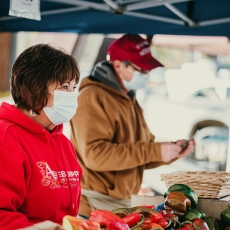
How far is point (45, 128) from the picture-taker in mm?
2361

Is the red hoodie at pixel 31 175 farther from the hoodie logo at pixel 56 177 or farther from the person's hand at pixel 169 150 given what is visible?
the person's hand at pixel 169 150

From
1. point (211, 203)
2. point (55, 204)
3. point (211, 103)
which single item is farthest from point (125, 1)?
point (211, 103)

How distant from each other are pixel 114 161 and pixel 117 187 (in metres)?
0.24

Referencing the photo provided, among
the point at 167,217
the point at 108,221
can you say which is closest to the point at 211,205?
the point at 167,217

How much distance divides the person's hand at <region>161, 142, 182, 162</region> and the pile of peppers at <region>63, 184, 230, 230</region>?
39.6 inches

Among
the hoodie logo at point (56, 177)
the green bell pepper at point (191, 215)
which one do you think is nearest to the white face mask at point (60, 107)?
the hoodie logo at point (56, 177)

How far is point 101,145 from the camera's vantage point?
13.0ft

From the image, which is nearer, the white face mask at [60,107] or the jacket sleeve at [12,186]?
the jacket sleeve at [12,186]

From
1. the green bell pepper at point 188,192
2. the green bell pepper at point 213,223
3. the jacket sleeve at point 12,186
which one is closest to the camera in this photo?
the jacket sleeve at point 12,186

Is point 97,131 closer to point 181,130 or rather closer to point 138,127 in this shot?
point 138,127

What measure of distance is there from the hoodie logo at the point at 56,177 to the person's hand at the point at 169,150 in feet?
5.86

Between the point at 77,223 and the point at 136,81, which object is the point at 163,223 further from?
the point at 136,81

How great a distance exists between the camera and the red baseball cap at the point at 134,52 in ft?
13.6

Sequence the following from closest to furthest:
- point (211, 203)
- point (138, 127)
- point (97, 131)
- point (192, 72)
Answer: point (211, 203), point (97, 131), point (138, 127), point (192, 72)
